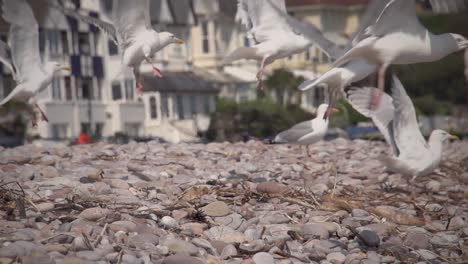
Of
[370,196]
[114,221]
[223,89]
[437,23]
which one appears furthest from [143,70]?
[114,221]

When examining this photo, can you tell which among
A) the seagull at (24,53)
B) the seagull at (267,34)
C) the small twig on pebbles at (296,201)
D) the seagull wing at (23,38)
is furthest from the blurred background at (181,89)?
the small twig on pebbles at (296,201)

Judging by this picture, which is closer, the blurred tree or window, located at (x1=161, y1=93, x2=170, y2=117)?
window, located at (x1=161, y1=93, x2=170, y2=117)

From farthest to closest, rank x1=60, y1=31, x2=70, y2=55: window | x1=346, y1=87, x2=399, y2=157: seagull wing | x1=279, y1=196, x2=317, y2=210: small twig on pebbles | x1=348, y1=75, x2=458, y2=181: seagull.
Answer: x1=60, y1=31, x2=70, y2=55: window < x1=346, y1=87, x2=399, y2=157: seagull wing < x1=348, y1=75, x2=458, y2=181: seagull < x1=279, y1=196, x2=317, y2=210: small twig on pebbles

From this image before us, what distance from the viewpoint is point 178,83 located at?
4025 centimetres

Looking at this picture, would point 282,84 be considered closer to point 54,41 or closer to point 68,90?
point 68,90

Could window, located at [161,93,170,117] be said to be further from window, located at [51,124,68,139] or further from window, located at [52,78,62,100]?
window, located at [51,124,68,139]

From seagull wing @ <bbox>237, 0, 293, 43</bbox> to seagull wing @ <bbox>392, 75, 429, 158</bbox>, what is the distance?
6.43 ft

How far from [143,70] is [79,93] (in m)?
2.77

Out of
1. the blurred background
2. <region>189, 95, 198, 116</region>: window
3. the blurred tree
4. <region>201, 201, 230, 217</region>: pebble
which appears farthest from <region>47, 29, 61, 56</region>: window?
<region>201, 201, 230, 217</region>: pebble

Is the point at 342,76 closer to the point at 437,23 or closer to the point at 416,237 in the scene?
the point at 416,237

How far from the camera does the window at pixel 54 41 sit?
35.3 meters

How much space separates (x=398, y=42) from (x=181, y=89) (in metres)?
31.8

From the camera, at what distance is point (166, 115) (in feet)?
125

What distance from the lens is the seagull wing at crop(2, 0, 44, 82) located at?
1269cm
